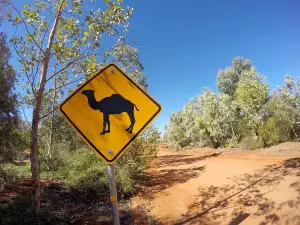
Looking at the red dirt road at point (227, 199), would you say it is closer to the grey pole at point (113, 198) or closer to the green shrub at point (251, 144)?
the grey pole at point (113, 198)

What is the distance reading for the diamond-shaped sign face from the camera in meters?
2.25

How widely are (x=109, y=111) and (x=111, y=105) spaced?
78mm

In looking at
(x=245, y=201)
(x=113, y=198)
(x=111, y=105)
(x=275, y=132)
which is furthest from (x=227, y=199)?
(x=275, y=132)

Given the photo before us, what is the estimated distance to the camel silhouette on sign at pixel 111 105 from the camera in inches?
91.9

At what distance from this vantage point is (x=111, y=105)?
2.39 m

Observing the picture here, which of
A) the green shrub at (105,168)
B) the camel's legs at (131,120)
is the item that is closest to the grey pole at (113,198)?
the camel's legs at (131,120)

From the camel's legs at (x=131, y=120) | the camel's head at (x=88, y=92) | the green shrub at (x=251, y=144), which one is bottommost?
the green shrub at (x=251, y=144)

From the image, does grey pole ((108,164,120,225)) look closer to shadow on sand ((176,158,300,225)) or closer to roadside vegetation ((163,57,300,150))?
shadow on sand ((176,158,300,225))

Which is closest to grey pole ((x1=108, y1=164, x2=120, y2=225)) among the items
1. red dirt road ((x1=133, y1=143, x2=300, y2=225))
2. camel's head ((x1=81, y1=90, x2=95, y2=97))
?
camel's head ((x1=81, y1=90, x2=95, y2=97))

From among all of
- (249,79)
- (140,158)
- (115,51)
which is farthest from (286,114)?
(115,51)

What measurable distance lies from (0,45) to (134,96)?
7908 mm

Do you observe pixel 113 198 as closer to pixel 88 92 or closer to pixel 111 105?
pixel 111 105

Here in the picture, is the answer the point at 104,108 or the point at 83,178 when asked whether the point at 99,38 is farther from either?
the point at 83,178

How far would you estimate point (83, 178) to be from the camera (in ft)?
30.6
